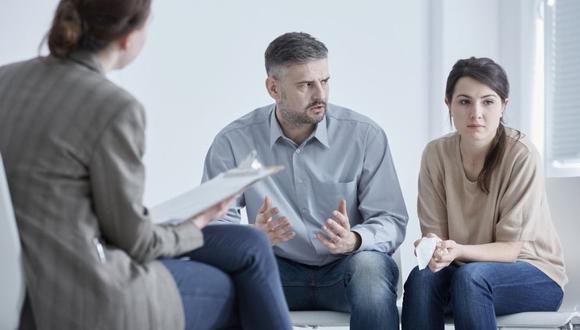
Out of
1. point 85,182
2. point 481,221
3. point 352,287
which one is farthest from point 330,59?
point 85,182

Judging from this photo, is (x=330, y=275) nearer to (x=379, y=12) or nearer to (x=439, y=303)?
(x=439, y=303)

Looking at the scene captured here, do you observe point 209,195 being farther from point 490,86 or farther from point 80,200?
point 490,86

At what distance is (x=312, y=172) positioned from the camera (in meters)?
2.97

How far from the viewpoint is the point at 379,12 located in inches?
169

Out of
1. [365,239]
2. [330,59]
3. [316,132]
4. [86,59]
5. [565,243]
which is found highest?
[86,59]

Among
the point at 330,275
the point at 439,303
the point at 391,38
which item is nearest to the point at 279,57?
the point at 330,275

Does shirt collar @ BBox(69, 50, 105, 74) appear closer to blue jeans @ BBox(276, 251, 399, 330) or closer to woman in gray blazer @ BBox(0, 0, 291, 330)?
woman in gray blazer @ BBox(0, 0, 291, 330)

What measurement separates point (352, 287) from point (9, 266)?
47.9 inches

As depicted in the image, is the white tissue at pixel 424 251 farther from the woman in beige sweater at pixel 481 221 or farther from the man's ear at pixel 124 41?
the man's ear at pixel 124 41

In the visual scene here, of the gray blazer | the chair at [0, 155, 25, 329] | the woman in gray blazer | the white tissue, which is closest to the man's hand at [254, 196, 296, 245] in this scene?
the white tissue

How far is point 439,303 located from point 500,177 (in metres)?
0.47

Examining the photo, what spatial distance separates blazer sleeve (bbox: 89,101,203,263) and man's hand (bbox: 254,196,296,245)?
2.99ft

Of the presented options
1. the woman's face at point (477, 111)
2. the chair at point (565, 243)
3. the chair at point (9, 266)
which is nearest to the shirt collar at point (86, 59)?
the chair at point (9, 266)

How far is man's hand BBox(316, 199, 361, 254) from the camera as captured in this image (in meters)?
2.67
